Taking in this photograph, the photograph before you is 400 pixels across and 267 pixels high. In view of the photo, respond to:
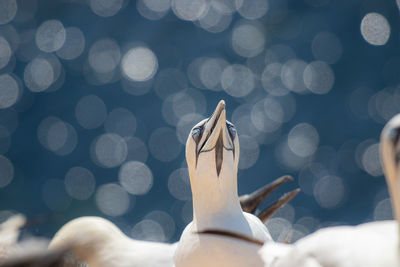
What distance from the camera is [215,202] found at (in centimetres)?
331

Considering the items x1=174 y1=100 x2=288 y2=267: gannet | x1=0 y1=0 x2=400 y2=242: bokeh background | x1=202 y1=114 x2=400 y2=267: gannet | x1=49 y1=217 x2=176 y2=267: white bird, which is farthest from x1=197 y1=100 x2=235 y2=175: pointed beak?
x1=0 y1=0 x2=400 y2=242: bokeh background

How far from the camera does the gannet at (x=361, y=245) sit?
2080 mm

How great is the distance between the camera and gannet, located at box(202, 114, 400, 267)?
208 centimetres

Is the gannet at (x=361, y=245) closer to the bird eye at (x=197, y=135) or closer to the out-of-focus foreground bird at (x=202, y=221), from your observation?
the out-of-focus foreground bird at (x=202, y=221)

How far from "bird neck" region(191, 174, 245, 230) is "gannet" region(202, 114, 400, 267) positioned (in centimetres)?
75

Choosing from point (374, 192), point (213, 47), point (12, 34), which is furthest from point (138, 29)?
point (374, 192)

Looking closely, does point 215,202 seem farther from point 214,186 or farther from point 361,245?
point 361,245

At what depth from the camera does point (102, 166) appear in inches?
453

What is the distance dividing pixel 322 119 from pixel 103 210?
3.41m

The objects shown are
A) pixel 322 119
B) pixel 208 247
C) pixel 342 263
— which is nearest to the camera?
pixel 342 263

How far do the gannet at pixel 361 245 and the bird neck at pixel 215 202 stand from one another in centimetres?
75

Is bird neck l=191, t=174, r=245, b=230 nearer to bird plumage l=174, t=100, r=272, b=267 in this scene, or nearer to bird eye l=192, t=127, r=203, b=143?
bird plumage l=174, t=100, r=272, b=267

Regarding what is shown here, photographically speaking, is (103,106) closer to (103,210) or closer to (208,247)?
(103,210)

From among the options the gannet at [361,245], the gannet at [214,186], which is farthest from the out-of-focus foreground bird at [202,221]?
the gannet at [361,245]
